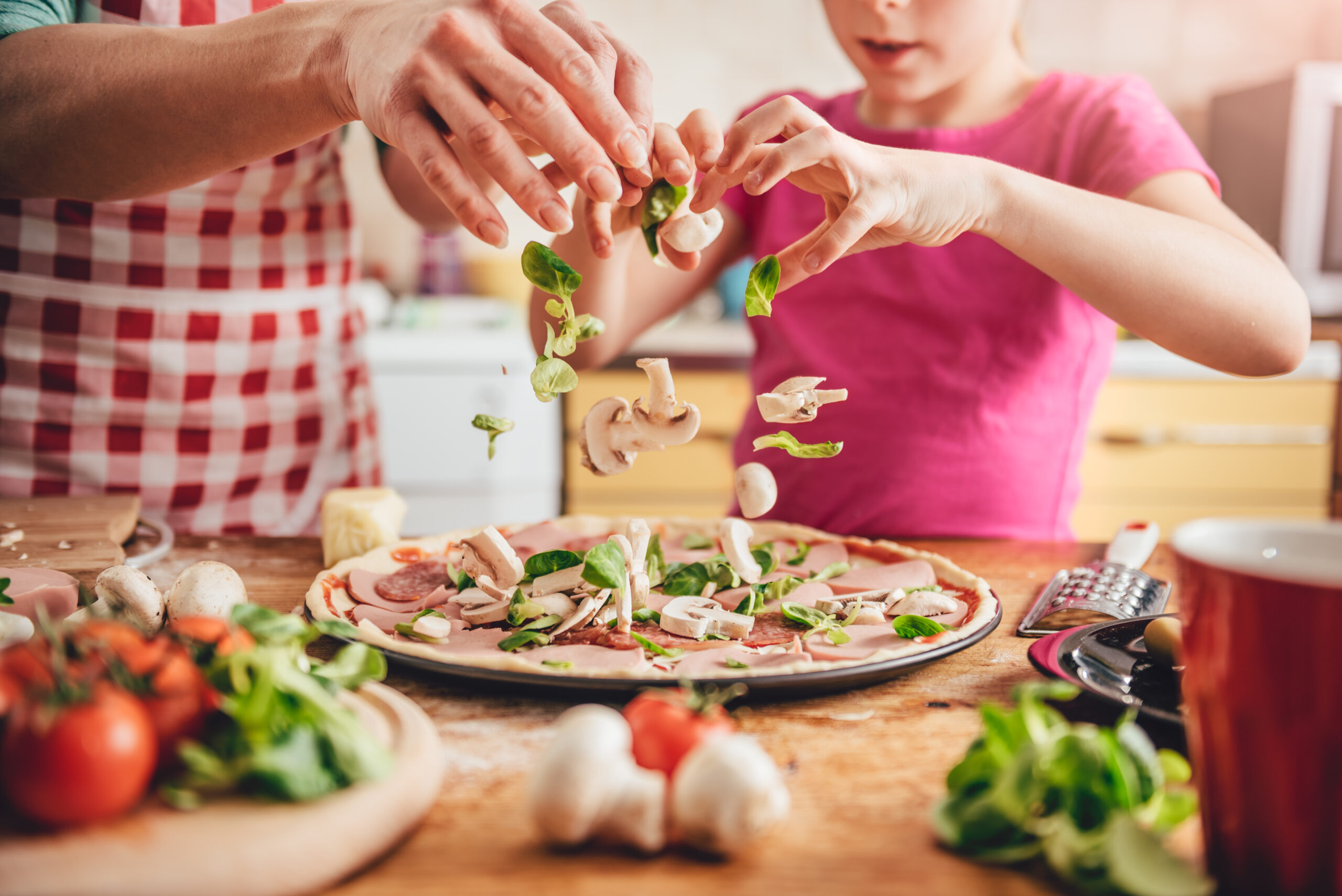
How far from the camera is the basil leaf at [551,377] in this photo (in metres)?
0.96

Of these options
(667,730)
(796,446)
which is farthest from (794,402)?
(667,730)

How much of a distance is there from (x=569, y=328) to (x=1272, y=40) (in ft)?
12.8

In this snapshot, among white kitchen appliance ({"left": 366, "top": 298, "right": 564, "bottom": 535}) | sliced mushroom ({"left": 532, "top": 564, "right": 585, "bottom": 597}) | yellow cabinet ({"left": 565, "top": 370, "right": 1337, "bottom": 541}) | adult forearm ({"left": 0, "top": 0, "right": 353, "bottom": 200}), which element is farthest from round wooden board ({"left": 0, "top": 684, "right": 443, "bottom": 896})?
white kitchen appliance ({"left": 366, "top": 298, "right": 564, "bottom": 535})

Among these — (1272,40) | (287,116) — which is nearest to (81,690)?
(287,116)

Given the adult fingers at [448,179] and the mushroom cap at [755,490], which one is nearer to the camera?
the adult fingers at [448,179]

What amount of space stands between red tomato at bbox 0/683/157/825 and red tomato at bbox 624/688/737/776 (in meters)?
0.27

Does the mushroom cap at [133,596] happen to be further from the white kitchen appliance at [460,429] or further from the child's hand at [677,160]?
the white kitchen appliance at [460,429]

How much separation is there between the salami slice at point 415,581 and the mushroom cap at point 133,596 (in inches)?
9.3

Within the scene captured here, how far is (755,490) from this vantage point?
1040mm

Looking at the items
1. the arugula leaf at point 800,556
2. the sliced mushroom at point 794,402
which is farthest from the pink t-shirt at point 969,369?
the sliced mushroom at point 794,402

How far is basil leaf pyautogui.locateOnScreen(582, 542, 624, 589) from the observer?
Result: 90cm

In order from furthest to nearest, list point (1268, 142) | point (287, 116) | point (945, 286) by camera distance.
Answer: point (1268, 142) → point (945, 286) → point (287, 116)

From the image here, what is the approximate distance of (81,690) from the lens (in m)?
0.52

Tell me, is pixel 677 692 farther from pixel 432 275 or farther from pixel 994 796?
pixel 432 275
